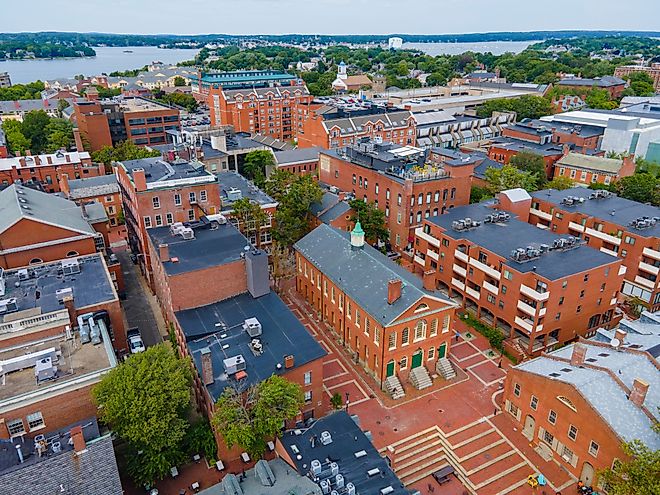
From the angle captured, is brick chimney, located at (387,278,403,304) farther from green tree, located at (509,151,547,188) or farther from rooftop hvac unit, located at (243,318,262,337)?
green tree, located at (509,151,547,188)

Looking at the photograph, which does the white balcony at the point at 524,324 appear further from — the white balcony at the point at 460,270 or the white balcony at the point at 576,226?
the white balcony at the point at 576,226

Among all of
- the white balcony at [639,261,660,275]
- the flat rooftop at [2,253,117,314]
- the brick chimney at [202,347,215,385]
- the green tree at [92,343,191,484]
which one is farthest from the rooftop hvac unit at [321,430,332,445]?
the white balcony at [639,261,660,275]

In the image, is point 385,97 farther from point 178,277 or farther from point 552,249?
point 178,277

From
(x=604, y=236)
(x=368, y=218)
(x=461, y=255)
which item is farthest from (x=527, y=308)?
(x=368, y=218)

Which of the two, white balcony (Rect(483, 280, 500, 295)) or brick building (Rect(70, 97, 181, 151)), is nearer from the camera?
white balcony (Rect(483, 280, 500, 295))

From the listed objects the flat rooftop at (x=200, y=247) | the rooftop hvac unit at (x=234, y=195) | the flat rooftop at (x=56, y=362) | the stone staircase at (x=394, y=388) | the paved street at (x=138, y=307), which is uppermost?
the flat rooftop at (x=200, y=247)

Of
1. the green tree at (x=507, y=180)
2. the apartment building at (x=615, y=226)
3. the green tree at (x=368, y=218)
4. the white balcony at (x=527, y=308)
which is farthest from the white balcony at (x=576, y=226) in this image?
the green tree at (x=368, y=218)
